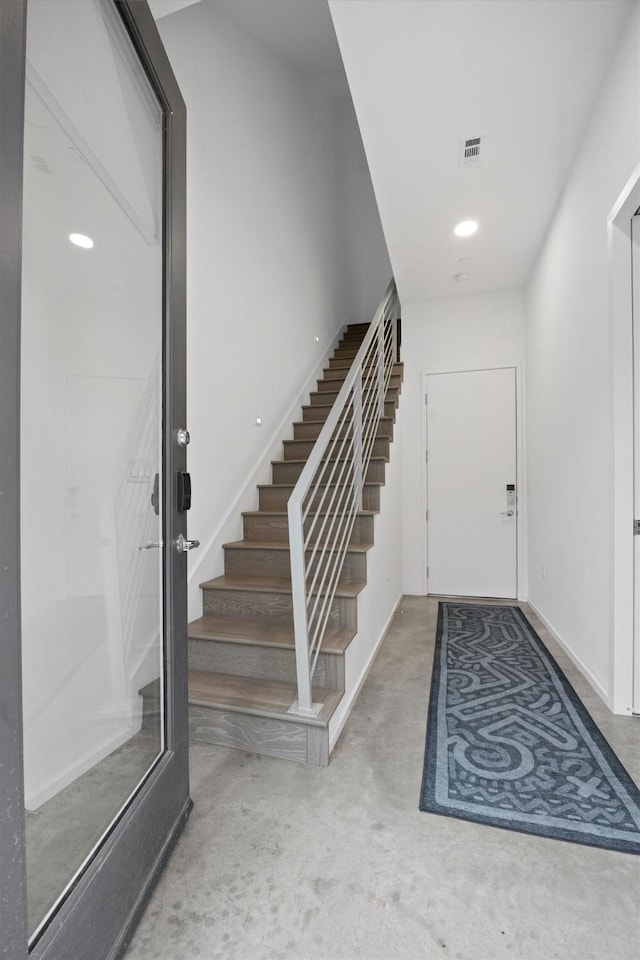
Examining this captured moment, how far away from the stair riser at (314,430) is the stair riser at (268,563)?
4.14 feet

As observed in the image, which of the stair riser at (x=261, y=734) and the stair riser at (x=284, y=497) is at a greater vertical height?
the stair riser at (x=284, y=497)

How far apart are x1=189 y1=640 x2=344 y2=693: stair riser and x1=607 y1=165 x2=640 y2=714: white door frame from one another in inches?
49.0

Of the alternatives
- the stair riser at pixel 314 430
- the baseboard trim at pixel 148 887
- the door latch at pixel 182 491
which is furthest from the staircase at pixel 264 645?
the door latch at pixel 182 491

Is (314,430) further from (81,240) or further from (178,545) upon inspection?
(81,240)

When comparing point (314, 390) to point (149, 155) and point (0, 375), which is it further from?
point (0, 375)

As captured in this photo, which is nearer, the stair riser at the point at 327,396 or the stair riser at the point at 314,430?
the stair riser at the point at 314,430

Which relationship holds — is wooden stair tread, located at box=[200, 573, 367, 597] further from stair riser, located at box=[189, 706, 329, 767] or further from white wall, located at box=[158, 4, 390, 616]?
stair riser, located at box=[189, 706, 329, 767]

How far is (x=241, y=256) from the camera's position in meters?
3.07

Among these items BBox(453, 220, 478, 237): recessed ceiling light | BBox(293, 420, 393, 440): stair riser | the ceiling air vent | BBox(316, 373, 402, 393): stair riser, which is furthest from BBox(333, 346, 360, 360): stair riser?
the ceiling air vent

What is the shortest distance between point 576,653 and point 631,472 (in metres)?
1.18

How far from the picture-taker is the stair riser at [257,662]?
6.64ft

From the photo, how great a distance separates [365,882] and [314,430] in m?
2.92

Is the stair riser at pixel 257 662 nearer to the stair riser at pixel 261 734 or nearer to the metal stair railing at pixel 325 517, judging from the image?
the metal stair railing at pixel 325 517

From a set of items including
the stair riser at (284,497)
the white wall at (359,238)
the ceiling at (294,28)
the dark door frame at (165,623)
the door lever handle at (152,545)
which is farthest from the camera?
the white wall at (359,238)
